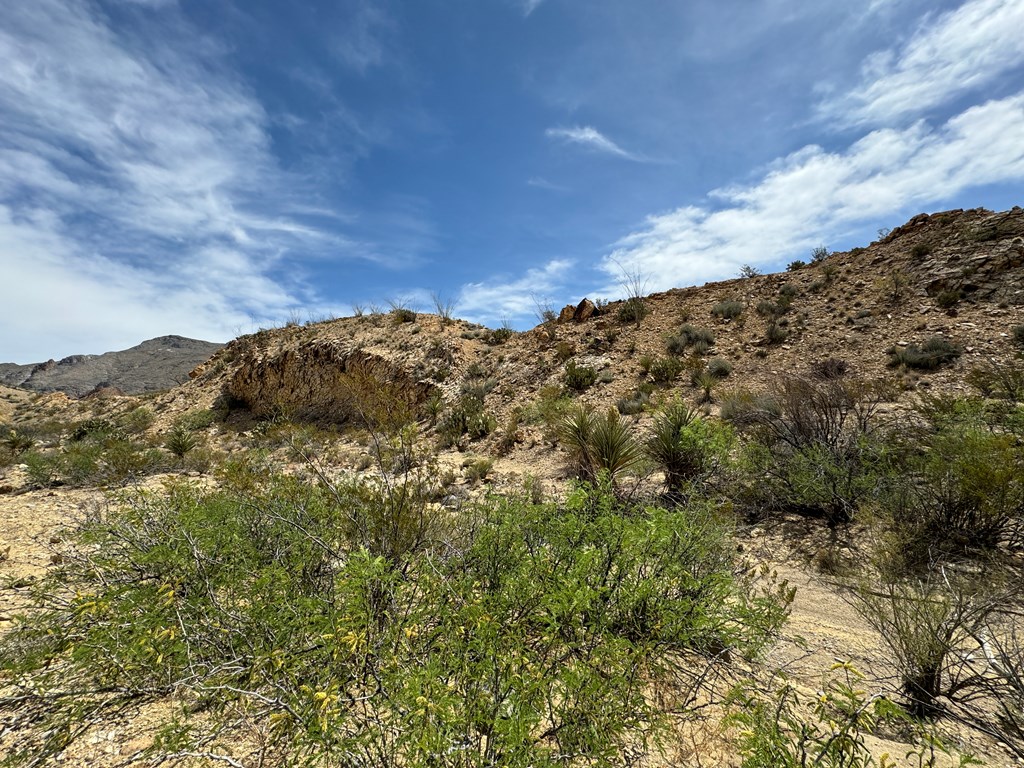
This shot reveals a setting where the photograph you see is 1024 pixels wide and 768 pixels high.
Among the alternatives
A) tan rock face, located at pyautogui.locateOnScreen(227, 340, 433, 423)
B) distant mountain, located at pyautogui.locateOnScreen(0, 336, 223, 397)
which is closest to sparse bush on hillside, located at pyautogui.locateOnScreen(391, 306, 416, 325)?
tan rock face, located at pyautogui.locateOnScreen(227, 340, 433, 423)

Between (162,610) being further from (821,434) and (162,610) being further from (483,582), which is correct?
(821,434)

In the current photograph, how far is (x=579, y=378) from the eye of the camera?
1374 centimetres

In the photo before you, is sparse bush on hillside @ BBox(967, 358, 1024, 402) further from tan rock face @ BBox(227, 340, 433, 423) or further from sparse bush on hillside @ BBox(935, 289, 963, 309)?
tan rock face @ BBox(227, 340, 433, 423)

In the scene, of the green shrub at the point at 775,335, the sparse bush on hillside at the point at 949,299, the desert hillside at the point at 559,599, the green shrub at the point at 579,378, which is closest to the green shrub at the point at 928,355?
the desert hillside at the point at 559,599

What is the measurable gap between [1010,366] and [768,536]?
27.0 ft

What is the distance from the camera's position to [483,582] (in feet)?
9.61

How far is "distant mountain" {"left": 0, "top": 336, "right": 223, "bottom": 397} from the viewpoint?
47438mm

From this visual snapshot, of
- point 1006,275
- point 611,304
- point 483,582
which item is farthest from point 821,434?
point 611,304

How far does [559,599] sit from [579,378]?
11.6 meters

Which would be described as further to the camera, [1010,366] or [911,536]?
[1010,366]

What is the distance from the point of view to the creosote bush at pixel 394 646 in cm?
181

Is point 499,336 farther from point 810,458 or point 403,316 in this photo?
point 810,458

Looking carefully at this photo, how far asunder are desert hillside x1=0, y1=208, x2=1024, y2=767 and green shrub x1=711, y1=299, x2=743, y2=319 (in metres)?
5.99

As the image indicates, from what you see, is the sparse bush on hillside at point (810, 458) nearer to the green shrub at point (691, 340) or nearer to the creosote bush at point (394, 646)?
the creosote bush at point (394, 646)
